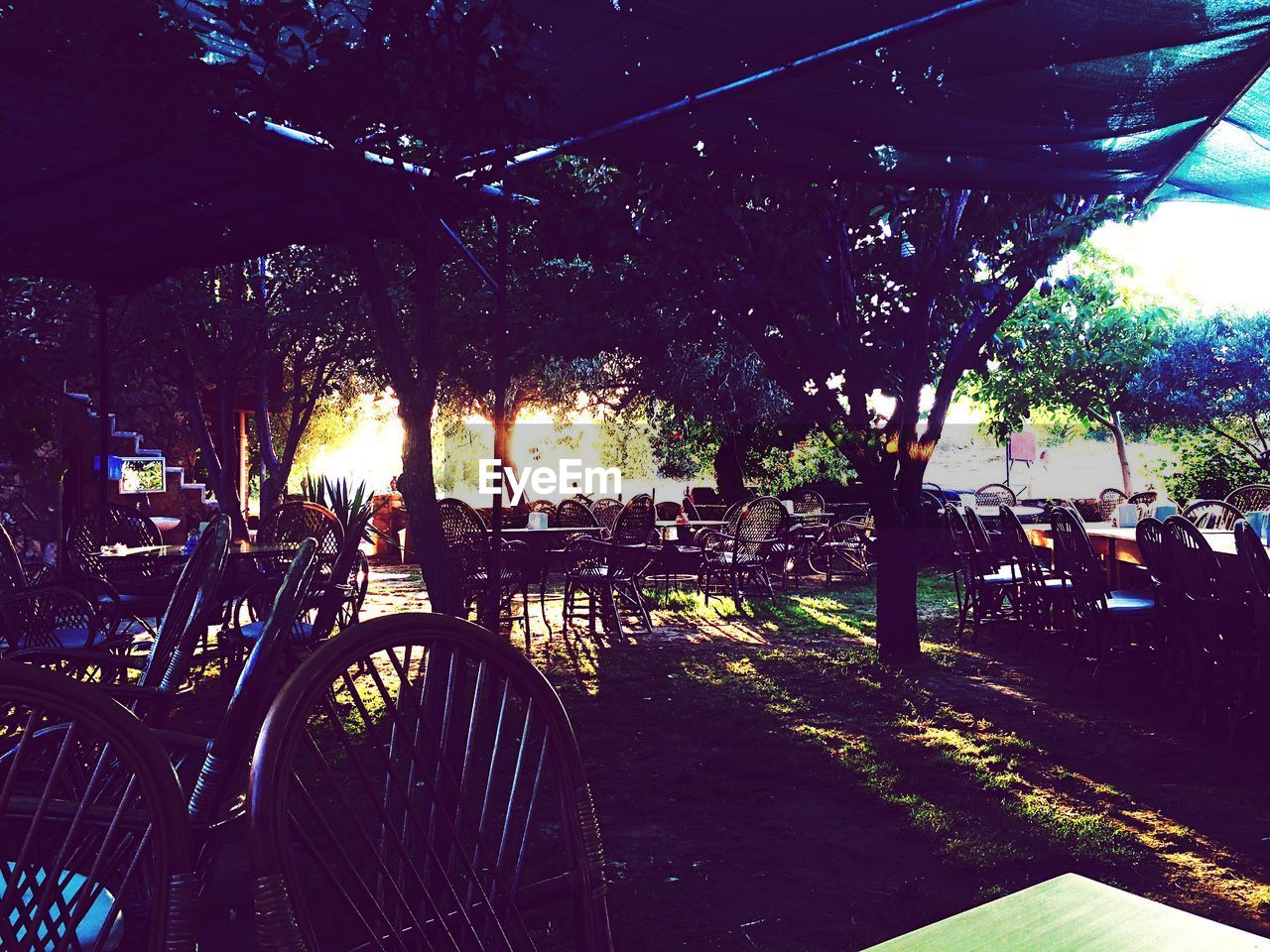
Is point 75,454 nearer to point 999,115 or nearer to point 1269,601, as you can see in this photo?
point 999,115

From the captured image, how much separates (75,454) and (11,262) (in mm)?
4670

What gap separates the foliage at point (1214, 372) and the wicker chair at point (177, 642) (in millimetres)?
14101

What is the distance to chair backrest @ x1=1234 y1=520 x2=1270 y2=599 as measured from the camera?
4395mm

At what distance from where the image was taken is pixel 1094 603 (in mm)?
5898

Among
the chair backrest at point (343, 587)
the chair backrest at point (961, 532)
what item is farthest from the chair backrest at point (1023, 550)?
the chair backrest at point (343, 587)

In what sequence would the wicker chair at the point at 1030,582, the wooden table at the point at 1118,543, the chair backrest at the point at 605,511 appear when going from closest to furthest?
the wooden table at the point at 1118,543 → the wicker chair at the point at 1030,582 → the chair backrest at the point at 605,511

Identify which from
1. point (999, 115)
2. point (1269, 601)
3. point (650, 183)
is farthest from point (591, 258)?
point (1269, 601)

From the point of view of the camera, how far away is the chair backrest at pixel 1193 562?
15.6ft

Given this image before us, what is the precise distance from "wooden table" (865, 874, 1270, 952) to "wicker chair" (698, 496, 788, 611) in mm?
8886

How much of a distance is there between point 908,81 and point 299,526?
4921 millimetres

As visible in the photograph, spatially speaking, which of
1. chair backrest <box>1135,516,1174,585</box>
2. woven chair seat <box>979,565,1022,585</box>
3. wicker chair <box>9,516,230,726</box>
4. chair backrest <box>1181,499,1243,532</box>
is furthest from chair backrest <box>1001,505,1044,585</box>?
wicker chair <box>9,516,230,726</box>

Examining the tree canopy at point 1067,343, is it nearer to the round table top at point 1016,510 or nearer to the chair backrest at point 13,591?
the round table top at point 1016,510

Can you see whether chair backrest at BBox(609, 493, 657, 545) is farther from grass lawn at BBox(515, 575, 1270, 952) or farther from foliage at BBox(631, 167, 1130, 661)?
foliage at BBox(631, 167, 1130, 661)

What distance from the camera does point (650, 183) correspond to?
6.50m
